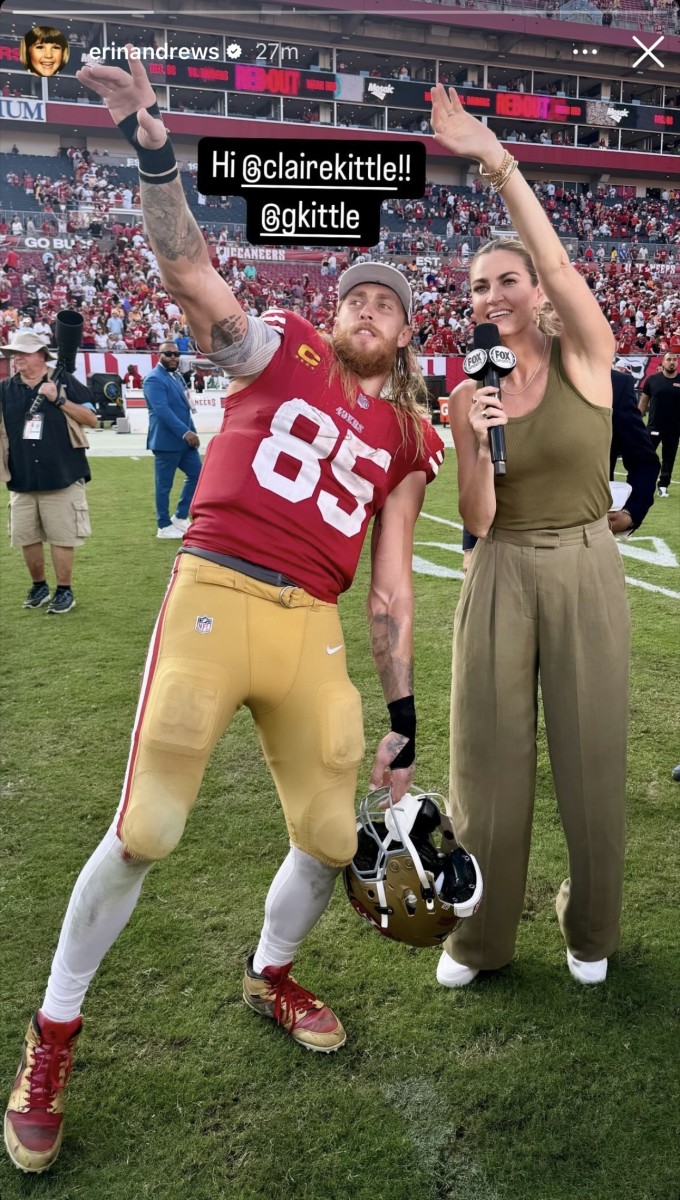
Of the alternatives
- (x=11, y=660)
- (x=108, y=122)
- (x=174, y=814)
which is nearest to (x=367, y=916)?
(x=174, y=814)

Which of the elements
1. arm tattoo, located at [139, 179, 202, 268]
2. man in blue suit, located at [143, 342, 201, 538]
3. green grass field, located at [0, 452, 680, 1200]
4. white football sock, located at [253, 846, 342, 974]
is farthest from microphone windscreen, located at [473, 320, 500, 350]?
man in blue suit, located at [143, 342, 201, 538]

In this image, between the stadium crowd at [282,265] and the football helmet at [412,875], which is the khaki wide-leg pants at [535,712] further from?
the stadium crowd at [282,265]

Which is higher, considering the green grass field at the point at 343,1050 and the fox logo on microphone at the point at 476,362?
the fox logo on microphone at the point at 476,362

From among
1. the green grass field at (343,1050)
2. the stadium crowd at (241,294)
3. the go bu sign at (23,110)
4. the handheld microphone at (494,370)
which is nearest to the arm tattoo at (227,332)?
the handheld microphone at (494,370)

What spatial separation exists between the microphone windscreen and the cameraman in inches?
180

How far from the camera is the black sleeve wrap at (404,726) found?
2.38 metres

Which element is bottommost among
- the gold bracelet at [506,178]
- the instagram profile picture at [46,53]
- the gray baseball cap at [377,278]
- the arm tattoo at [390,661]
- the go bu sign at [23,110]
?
the arm tattoo at [390,661]

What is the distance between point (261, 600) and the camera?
6.88 feet

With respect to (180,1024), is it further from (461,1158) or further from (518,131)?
(518,131)

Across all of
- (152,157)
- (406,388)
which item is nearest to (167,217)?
(152,157)

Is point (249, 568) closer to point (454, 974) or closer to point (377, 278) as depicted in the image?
point (377, 278)

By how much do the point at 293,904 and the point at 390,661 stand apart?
71 cm

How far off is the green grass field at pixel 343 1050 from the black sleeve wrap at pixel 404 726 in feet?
2.56

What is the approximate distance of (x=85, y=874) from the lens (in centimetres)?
207
